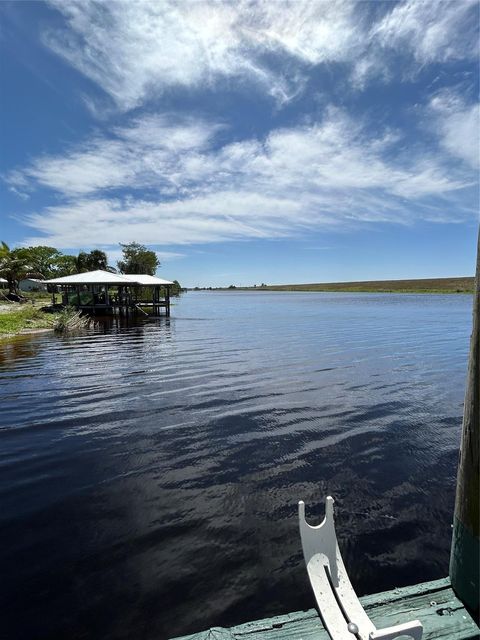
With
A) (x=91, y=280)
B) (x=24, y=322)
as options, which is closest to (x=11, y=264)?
(x=91, y=280)

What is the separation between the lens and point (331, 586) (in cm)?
320

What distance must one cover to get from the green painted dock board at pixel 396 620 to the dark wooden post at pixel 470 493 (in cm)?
15

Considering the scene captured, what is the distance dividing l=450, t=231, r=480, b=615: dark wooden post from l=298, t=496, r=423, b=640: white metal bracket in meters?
0.80

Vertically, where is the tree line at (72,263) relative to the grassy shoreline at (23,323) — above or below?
above

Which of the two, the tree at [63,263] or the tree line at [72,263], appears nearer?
the tree line at [72,263]

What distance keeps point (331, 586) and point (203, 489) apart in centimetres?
346

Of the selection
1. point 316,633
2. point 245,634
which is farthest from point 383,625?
point 245,634

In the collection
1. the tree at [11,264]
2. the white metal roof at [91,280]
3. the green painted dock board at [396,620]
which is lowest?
the green painted dock board at [396,620]

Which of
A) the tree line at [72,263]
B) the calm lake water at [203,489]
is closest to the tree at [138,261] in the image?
the tree line at [72,263]

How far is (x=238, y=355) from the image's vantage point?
733 inches

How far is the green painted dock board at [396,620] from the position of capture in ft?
9.09

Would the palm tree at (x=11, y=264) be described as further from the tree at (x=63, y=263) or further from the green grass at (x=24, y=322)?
the tree at (x=63, y=263)

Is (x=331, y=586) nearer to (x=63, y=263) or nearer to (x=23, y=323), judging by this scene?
(x=23, y=323)

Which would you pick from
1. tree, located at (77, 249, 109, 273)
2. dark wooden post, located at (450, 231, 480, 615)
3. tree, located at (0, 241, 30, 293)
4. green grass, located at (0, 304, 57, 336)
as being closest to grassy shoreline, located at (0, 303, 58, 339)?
green grass, located at (0, 304, 57, 336)
